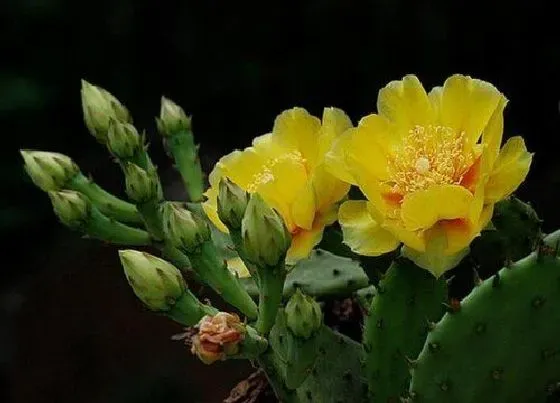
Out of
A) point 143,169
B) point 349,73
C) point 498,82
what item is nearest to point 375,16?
point 349,73

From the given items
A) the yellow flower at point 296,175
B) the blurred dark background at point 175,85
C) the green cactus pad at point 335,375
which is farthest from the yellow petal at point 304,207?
the blurred dark background at point 175,85

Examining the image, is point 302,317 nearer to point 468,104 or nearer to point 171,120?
point 468,104

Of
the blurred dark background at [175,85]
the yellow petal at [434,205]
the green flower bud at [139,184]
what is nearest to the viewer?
the yellow petal at [434,205]

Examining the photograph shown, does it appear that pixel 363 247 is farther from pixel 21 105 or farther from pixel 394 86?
pixel 21 105

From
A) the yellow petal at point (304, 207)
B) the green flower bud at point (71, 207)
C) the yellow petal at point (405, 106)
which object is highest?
the yellow petal at point (405, 106)

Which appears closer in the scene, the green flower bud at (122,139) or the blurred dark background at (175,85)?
the green flower bud at (122,139)

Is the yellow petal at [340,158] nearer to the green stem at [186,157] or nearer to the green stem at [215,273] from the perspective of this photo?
the green stem at [215,273]

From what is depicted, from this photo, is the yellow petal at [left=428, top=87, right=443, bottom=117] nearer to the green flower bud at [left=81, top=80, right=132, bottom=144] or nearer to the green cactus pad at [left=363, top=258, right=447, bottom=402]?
the green cactus pad at [left=363, top=258, right=447, bottom=402]

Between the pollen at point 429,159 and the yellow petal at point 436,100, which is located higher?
the yellow petal at point 436,100
